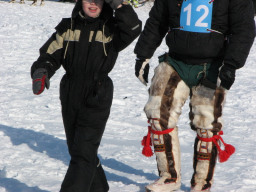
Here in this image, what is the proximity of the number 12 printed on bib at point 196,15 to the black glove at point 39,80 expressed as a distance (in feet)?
3.89

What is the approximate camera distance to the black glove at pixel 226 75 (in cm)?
332

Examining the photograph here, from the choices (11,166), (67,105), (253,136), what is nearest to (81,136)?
(67,105)

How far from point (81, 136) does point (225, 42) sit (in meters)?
1.38

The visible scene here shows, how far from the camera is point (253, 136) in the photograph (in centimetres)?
549

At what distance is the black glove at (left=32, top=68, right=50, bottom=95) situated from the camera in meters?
3.04

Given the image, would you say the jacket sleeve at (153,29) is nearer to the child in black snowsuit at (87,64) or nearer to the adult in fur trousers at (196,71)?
the adult in fur trousers at (196,71)

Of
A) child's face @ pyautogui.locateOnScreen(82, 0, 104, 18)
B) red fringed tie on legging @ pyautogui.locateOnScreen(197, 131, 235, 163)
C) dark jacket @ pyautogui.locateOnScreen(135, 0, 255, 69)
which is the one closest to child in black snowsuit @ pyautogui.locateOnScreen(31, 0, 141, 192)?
child's face @ pyautogui.locateOnScreen(82, 0, 104, 18)

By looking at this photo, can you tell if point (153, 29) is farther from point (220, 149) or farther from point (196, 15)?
point (220, 149)

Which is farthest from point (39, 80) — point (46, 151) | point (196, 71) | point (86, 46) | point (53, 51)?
point (46, 151)

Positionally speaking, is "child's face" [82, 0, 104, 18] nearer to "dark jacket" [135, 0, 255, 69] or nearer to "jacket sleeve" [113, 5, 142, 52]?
"jacket sleeve" [113, 5, 142, 52]

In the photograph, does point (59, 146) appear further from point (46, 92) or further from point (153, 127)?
point (46, 92)

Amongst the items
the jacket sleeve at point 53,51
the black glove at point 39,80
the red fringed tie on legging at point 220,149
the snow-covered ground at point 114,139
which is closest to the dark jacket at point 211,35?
the red fringed tie on legging at point 220,149

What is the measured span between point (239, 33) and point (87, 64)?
1.20m

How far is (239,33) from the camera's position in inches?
132
